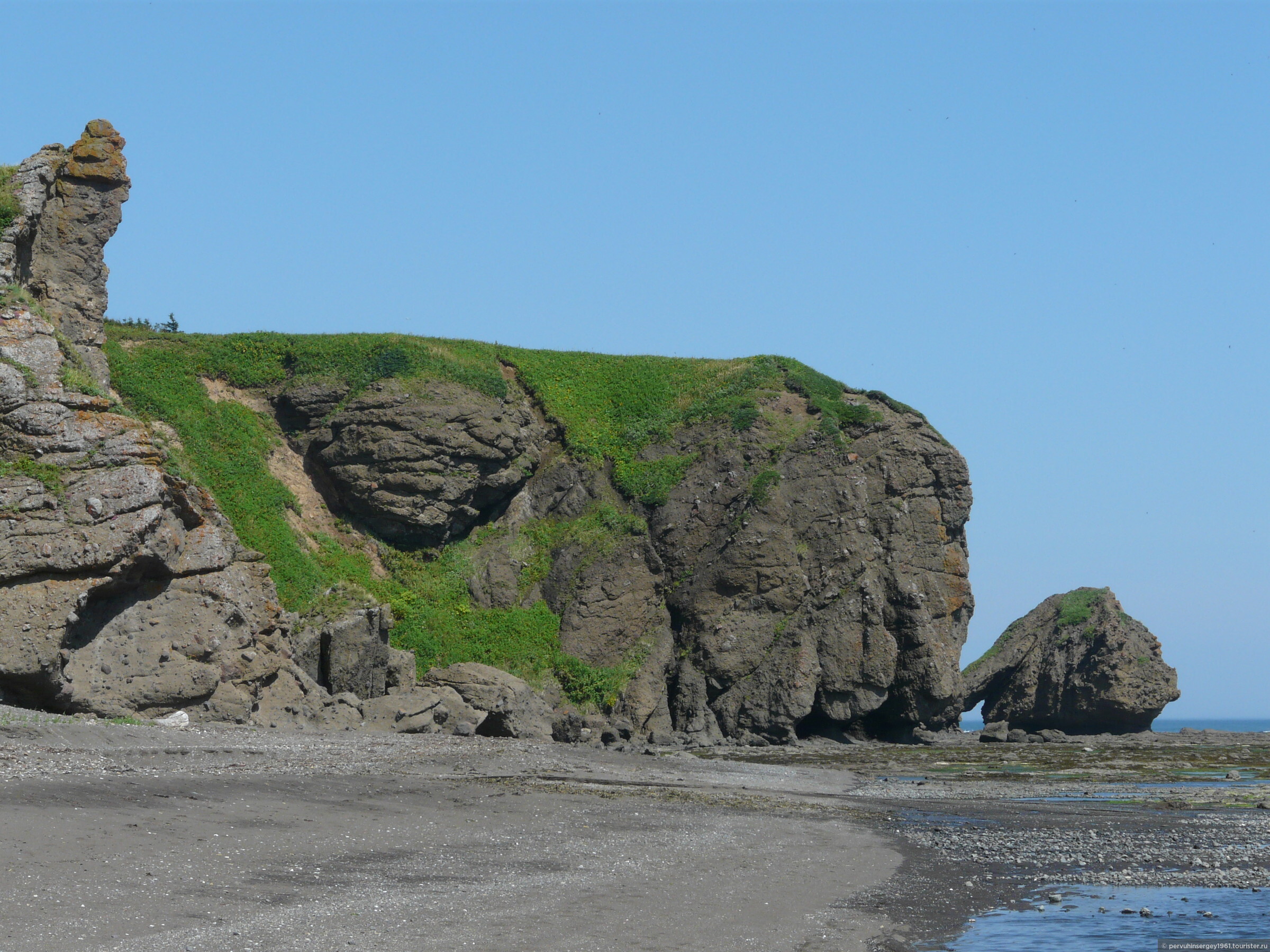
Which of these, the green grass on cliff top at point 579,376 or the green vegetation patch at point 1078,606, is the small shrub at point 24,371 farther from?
the green vegetation patch at point 1078,606

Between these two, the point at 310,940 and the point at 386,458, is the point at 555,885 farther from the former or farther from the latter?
the point at 386,458

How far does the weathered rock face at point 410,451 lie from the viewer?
49.4 meters

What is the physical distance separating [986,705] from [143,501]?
A: 176 ft

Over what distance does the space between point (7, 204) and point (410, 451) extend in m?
19.0

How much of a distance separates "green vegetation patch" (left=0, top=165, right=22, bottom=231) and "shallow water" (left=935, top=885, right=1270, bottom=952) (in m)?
34.2

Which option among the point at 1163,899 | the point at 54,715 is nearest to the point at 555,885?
the point at 1163,899

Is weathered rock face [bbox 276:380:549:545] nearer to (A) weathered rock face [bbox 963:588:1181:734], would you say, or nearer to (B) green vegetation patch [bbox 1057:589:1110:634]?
(A) weathered rock face [bbox 963:588:1181:734]

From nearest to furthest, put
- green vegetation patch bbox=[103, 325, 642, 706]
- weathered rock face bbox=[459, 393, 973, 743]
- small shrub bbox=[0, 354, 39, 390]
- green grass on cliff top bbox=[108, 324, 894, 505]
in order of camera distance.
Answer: small shrub bbox=[0, 354, 39, 390]
green vegetation patch bbox=[103, 325, 642, 706]
weathered rock face bbox=[459, 393, 973, 743]
green grass on cliff top bbox=[108, 324, 894, 505]

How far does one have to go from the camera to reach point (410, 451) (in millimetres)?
49375

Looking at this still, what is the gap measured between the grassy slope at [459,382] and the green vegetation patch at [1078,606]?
67.7 ft

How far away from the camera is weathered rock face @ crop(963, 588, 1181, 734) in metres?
61.9

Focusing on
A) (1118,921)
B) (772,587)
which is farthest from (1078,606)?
(1118,921)

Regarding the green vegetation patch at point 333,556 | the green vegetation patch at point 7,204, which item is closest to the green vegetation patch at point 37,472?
the green vegetation patch at point 7,204

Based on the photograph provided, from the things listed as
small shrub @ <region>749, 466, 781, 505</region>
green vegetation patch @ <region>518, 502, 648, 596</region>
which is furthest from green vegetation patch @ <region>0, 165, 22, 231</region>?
small shrub @ <region>749, 466, 781, 505</region>
